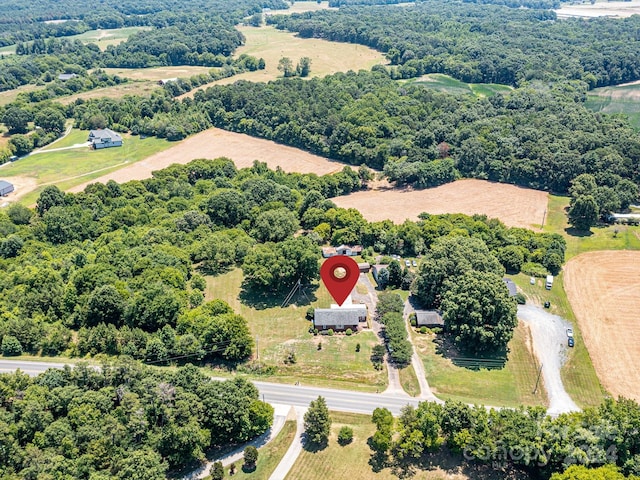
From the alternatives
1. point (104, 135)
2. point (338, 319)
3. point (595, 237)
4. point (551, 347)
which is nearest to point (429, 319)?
point (338, 319)

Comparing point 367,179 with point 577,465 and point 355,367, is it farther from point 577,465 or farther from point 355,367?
point 577,465

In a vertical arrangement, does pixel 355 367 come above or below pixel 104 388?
below

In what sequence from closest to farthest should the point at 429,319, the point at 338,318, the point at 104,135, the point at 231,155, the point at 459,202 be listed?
the point at 338,318, the point at 429,319, the point at 459,202, the point at 231,155, the point at 104,135

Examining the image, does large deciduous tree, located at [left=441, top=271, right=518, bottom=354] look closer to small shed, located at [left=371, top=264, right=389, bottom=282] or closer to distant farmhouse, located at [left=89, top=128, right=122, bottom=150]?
small shed, located at [left=371, top=264, right=389, bottom=282]

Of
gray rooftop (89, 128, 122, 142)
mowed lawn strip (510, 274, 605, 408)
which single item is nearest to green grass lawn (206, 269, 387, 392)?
mowed lawn strip (510, 274, 605, 408)

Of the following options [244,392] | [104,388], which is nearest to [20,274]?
[104,388]

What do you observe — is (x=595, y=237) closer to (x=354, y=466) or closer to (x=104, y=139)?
(x=354, y=466)

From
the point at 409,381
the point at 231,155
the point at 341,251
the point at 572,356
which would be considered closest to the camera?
the point at 409,381
